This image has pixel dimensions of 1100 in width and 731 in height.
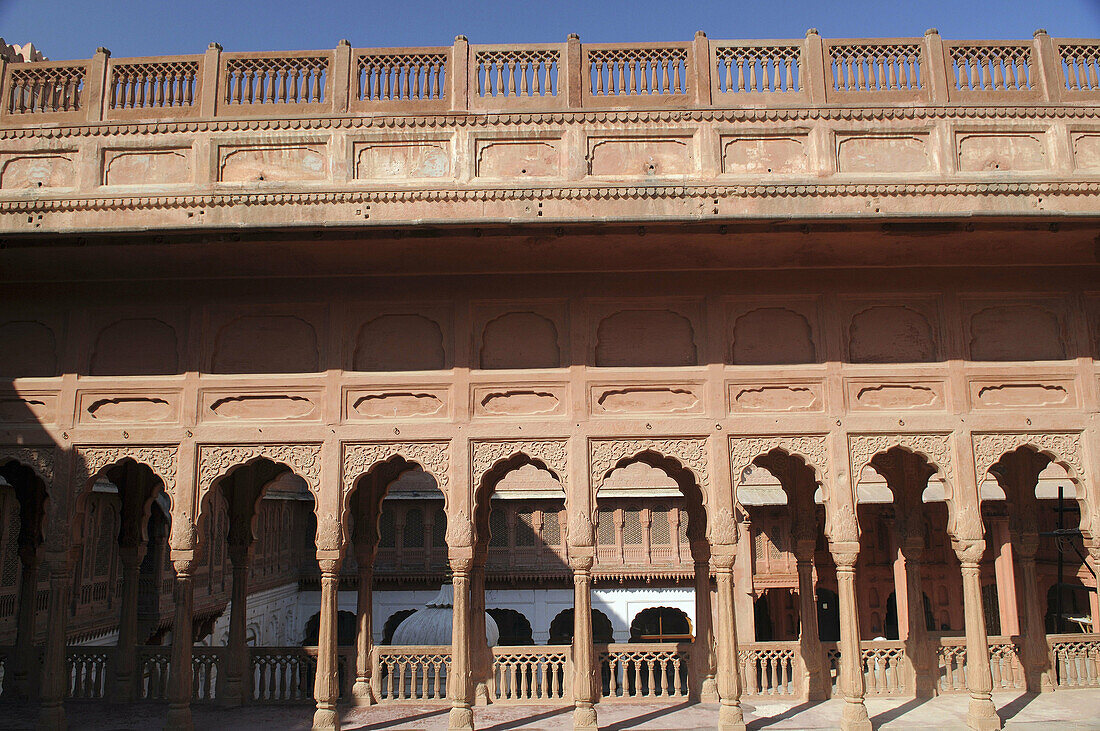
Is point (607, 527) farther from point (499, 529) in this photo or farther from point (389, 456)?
point (389, 456)

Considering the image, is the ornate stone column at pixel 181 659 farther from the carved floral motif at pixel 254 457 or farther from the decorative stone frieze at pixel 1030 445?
the decorative stone frieze at pixel 1030 445

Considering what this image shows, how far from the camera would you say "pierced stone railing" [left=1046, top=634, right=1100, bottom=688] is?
10797mm

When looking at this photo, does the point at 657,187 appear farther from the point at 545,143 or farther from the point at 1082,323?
the point at 1082,323

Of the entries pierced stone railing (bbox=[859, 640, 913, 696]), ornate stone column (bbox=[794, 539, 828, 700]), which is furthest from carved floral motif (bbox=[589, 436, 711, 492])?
pierced stone railing (bbox=[859, 640, 913, 696])

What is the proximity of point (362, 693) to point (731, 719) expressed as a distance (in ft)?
15.2

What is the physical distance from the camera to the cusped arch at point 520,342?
896 centimetres

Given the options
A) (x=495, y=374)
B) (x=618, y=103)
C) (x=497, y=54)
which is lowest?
(x=495, y=374)

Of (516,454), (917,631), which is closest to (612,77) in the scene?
(516,454)

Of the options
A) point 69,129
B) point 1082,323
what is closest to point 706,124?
point 1082,323

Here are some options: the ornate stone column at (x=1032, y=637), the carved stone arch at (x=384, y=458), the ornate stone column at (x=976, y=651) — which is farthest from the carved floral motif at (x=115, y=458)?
the ornate stone column at (x=1032, y=637)

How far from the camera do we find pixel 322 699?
847 centimetres

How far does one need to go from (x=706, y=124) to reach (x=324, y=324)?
178 inches

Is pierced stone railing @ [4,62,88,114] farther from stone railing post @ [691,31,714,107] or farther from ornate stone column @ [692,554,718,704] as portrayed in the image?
ornate stone column @ [692,554,718,704]

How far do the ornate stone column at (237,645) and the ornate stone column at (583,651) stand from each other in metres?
4.50
